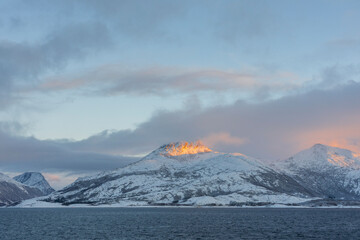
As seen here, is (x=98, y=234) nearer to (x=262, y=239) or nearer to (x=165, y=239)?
(x=165, y=239)

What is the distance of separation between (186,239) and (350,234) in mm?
69103

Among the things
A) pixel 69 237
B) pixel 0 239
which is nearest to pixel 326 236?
pixel 69 237

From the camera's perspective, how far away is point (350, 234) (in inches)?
6683

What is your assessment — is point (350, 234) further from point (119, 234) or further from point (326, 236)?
point (119, 234)

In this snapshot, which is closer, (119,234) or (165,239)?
(165,239)

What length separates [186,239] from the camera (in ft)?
495

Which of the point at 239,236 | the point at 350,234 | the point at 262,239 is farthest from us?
the point at 350,234

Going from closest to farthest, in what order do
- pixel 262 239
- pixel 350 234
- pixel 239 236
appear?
1. pixel 262 239
2. pixel 239 236
3. pixel 350 234

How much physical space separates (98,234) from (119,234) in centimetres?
868

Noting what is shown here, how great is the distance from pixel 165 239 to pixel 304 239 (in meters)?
49.8

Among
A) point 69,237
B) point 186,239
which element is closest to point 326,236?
point 186,239

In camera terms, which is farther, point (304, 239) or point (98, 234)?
point (98, 234)

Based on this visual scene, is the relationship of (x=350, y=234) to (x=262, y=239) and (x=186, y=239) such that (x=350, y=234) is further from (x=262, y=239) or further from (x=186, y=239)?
(x=186, y=239)

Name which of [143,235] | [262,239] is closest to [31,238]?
[143,235]
